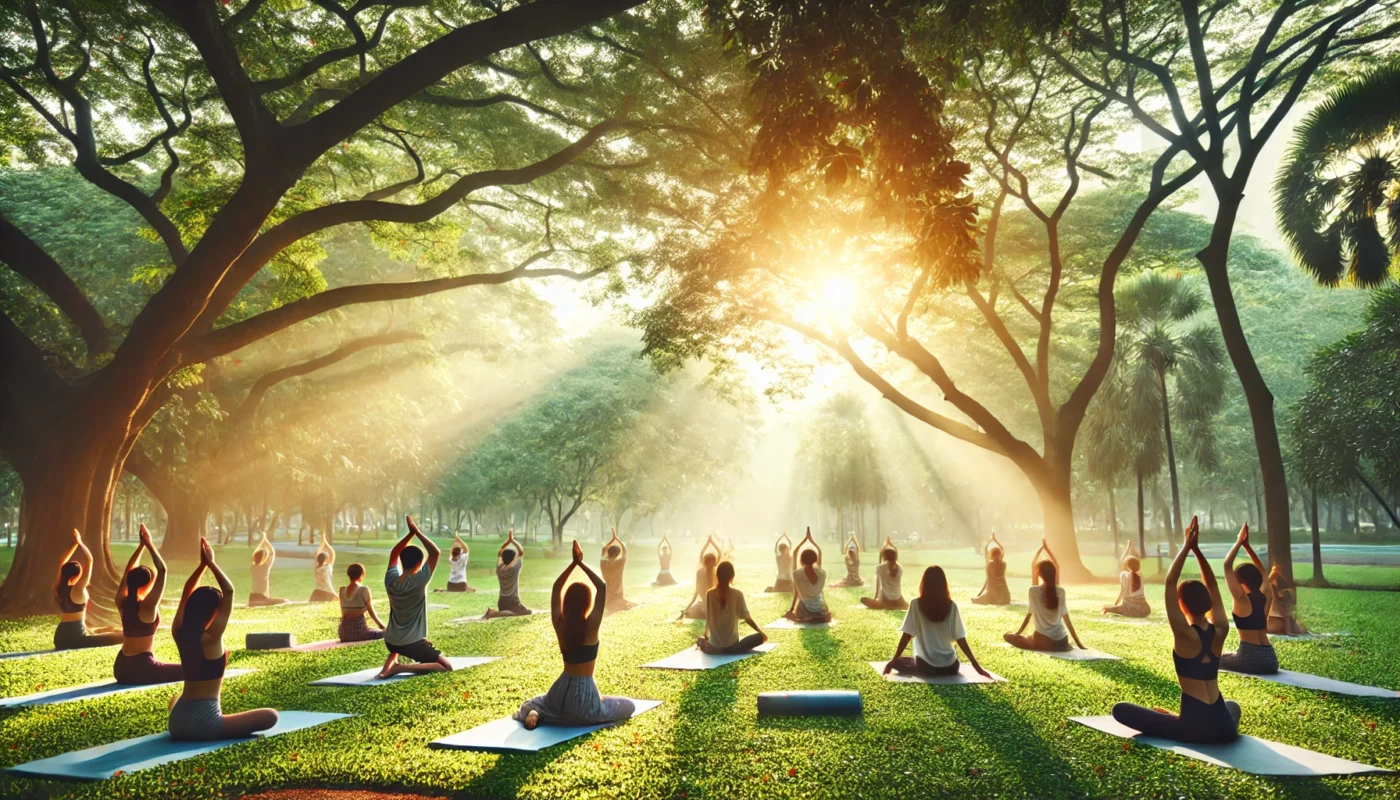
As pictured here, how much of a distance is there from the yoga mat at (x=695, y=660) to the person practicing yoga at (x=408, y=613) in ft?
8.88

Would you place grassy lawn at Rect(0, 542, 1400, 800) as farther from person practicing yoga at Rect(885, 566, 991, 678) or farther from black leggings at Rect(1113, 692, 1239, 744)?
person practicing yoga at Rect(885, 566, 991, 678)

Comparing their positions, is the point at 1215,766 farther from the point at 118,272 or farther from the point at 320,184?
the point at 118,272

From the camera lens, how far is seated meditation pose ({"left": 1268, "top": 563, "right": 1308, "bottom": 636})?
1222cm

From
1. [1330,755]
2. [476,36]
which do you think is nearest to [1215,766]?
[1330,755]

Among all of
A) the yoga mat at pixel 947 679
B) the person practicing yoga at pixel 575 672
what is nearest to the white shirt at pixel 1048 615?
→ the yoga mat at pixel 947 679

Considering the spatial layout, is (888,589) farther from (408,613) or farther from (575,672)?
(575,672)

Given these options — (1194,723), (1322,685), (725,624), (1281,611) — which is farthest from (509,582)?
(1281,611)

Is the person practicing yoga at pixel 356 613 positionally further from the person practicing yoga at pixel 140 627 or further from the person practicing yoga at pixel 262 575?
the person practicing yoga at pixel 262 575

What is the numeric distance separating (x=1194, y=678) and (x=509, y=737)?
213 inches

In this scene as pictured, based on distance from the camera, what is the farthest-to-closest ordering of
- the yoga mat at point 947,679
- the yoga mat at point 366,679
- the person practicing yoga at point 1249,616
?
1. the yoga mat at point 366,679
2. the yoga mat at point 947,679
3. the person practicing yoga at point 1249,616

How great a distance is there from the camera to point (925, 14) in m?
8.91

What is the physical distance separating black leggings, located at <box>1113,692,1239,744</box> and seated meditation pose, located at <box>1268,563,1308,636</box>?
7.75 m

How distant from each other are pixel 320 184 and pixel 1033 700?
772 inches

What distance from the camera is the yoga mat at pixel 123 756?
18.0 ft
